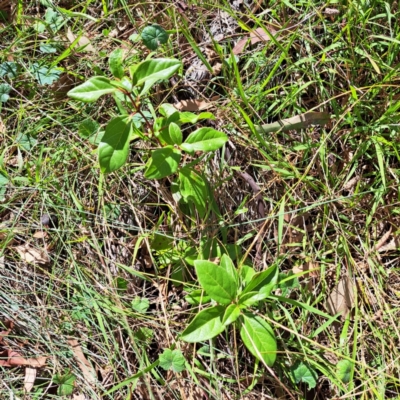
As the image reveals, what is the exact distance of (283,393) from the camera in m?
2.03

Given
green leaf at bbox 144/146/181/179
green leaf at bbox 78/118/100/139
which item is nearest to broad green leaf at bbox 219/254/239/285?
green leaf at bbox 144/146/181/179

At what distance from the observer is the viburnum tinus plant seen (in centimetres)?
173

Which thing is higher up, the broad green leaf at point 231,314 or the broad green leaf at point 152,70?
the broad green leaf at point 152,70

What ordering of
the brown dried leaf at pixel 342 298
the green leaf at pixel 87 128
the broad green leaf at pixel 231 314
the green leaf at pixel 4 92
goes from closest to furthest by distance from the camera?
the broad green leaf at pixel 231 314 → the brown dried leaf at pixel 342 298 → the green leaf at pixel 87 128 → the green leaf at pixel 4 92

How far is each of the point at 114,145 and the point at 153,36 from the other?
0.66 m

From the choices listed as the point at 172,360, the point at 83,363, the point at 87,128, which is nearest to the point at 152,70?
the point at 87,128

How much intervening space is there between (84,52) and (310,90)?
1008mm

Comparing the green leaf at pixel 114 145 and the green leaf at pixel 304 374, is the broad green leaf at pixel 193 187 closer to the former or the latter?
the green leaf at pixel 114 145

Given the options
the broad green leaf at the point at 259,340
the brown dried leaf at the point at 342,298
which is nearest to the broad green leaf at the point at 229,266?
the broad green leaf at the point at 259,340

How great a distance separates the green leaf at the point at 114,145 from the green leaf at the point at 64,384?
89 centimetres

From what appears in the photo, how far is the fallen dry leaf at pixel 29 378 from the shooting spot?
212 cm

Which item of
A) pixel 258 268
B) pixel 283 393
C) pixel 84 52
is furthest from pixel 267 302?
pixel 84 52

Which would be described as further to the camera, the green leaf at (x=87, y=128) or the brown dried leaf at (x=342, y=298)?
the green leaf at (x=87, y=128)

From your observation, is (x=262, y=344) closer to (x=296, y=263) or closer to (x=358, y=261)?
(x=296, y=263)
